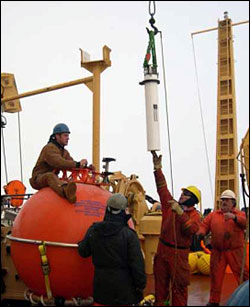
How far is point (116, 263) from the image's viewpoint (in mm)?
4953

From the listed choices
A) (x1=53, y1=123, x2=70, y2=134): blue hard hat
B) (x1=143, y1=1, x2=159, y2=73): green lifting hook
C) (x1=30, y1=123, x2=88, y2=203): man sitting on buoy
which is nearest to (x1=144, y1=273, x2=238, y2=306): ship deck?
(x1=30, y1=123, x2=88, y2=203): man sitting on buoy

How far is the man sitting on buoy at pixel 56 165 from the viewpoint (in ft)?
19.5

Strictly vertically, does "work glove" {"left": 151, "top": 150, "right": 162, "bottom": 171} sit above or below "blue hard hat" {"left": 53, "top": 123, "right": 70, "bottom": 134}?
below

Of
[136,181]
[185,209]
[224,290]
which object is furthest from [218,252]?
[136,181]

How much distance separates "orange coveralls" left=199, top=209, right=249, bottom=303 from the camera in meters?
6.20

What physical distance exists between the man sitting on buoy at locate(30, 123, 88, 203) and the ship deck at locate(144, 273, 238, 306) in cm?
205

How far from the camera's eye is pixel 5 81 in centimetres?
1134

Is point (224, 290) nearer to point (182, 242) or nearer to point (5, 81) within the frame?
point (182, 242)

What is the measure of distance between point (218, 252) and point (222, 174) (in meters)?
13.8

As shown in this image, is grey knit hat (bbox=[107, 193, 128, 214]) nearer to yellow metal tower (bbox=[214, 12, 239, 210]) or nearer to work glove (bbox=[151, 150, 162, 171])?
work glove (bbox=[151, 150, 162, 171])

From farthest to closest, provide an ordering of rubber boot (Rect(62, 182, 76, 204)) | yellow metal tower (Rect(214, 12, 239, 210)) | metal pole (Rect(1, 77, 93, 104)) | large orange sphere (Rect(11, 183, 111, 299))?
yellow metal tower (Rect(214, 12, 239, 210)) < metal pole (Rect(1, 77, 93, 104)) < rubber boot (Rect(62, 182, 76, 204)) < large orange sphere (Rect(11, 183, 111, 299))

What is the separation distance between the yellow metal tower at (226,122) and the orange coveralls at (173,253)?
13213 millimetres

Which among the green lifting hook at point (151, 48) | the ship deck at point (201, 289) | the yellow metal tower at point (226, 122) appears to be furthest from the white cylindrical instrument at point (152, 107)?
the yellow metal tower at point (226, 122)

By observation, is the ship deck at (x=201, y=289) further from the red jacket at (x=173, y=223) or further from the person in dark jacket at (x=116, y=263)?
the person in dark jacket at (x=116, y=263)
